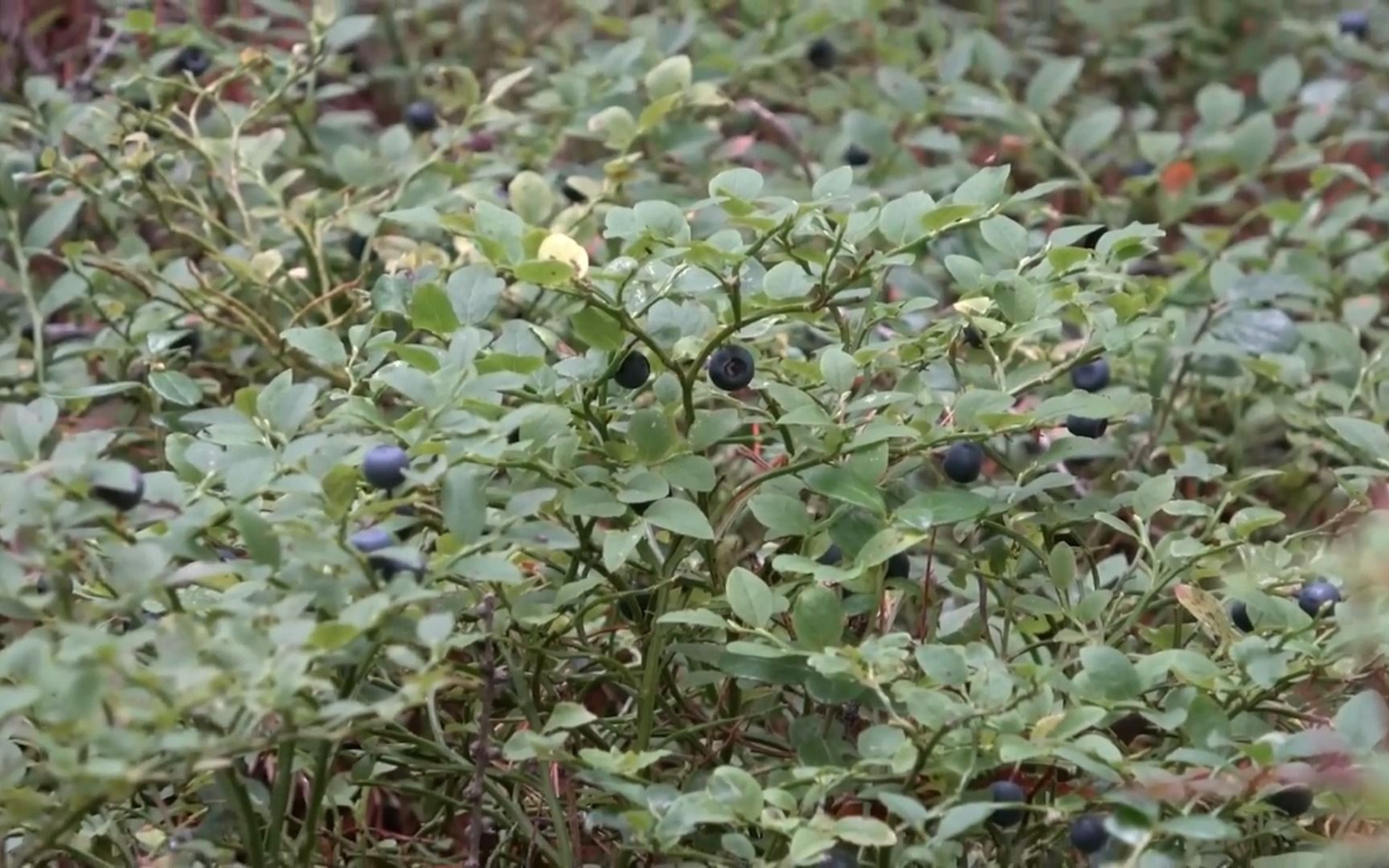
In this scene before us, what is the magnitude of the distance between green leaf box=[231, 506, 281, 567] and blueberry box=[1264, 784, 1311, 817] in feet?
1.86

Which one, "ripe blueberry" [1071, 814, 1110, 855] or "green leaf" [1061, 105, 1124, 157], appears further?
"green leaf" [1061, 105, 1124, 157]

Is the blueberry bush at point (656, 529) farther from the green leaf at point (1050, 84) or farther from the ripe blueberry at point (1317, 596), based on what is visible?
the green leaf at point (1050, 84)

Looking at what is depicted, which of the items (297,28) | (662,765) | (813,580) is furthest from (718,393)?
(297,28)

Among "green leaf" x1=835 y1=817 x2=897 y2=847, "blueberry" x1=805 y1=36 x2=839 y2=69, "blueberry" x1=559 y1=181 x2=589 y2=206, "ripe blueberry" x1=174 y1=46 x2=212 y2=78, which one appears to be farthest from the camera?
"blueberry" x1=805 y1=36 x2=839 y2=69

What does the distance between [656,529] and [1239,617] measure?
0.41m

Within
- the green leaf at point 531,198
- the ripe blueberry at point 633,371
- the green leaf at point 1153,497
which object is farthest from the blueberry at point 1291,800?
the green leaf at point 531,198

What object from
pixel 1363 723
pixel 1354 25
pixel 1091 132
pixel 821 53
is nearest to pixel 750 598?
pixel 1363 723

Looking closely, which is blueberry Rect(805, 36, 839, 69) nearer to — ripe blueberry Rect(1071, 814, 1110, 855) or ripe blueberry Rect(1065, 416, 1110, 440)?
ripe blueberry Rect(1065, 416, 1110, 440)

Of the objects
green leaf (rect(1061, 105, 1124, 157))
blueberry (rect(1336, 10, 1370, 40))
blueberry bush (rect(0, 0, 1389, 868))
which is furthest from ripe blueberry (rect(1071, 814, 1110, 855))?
blueberry (rect(1336, 10, 1370, 40))

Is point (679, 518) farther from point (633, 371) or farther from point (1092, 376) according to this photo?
point (1092, 376)

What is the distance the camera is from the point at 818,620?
3.21ft

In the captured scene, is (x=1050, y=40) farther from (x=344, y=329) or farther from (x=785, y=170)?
(x=344, y=329)

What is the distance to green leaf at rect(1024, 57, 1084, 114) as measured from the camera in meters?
1.98

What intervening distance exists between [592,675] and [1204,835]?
0.44 m
